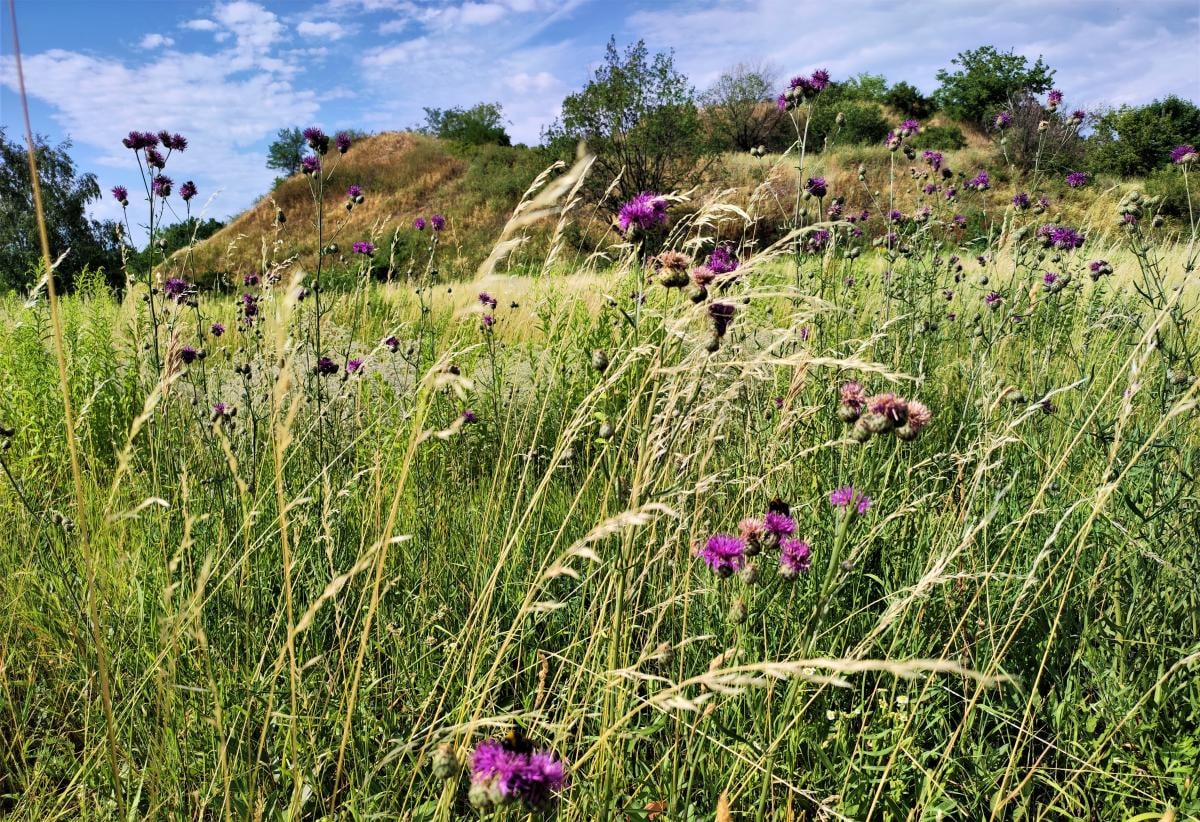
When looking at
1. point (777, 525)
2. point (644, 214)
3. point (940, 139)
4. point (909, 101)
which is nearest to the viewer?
point (777, 525)

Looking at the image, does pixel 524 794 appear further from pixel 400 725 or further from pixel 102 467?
pixel 102 467

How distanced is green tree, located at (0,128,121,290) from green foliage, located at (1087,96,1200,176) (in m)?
32.3

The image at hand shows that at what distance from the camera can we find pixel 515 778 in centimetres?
80

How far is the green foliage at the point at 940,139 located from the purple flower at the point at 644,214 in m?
31.6

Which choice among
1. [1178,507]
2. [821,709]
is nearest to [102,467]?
[821,709]

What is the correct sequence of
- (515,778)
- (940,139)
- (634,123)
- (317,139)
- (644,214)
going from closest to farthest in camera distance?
(515,778)
(644,214)
(317,139)
(634,123)
(940,139)

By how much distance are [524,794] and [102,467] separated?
3.13 metres

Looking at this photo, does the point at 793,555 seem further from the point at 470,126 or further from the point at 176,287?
the point at 470,126

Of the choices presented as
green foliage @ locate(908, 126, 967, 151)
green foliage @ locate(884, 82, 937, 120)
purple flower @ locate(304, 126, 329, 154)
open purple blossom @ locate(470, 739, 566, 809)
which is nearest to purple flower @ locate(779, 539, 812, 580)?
open purple blossom @ locate(470, 739, 566, 809)

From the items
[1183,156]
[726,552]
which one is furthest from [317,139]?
[1183,156]

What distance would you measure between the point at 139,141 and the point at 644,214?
213 cm

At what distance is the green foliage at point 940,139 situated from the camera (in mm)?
28922

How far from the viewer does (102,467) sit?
306cm

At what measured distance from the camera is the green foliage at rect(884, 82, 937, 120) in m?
39.1
